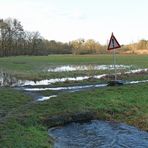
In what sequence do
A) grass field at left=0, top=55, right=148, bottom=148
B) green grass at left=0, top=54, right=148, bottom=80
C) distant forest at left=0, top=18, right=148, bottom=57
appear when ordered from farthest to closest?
1. distant forest at left=0, top=18, right=148, bottom=57
2. green grass at left=0, top=54, right=148, bottom=80
3. grass field at left=0, top=55, right=148, bottom=148

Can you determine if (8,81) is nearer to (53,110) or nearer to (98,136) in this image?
(53,110)

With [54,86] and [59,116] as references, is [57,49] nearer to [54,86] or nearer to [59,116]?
[54,86]

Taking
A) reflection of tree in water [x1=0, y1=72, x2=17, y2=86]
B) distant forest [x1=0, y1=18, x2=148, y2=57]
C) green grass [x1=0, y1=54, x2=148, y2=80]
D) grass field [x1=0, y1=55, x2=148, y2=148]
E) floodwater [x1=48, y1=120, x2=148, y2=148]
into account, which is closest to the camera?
floodwater [x1=48, y1=120, x2=148, y2=148]

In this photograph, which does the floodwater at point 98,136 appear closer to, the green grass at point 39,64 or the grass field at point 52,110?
the grass field at point 52,110

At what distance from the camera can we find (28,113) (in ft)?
57.6

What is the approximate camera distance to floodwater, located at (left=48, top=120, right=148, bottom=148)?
13.6 meters

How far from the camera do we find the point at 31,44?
468 ft

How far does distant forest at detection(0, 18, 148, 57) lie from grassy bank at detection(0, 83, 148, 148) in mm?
106947

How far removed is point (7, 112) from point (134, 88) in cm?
1093

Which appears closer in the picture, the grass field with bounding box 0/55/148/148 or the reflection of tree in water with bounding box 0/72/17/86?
the grass field with bounding box 0/55/148/148

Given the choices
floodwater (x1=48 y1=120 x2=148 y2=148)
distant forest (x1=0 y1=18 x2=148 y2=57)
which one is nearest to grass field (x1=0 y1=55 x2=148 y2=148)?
floodwater (x1=48 y1=120 x2=148 y2=148)

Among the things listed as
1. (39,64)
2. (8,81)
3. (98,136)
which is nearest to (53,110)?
(98,136)

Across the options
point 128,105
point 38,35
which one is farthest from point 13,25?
point 128,105

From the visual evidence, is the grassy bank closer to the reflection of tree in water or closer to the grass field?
the grass field
